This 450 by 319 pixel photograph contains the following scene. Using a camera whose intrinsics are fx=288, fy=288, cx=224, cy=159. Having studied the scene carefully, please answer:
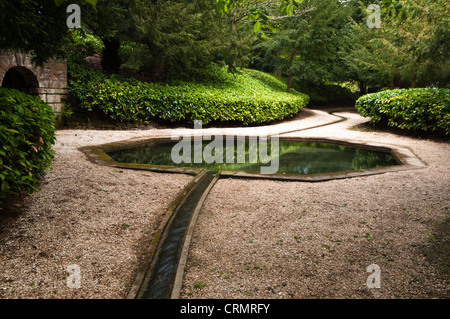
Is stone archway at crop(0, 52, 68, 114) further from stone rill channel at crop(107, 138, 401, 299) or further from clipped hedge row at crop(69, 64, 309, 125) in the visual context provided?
stone rill channel at crop(107, 138, 401, 299)

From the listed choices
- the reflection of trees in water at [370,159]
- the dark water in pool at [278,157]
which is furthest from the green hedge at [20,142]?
the reflection of trees in water at [370,159]

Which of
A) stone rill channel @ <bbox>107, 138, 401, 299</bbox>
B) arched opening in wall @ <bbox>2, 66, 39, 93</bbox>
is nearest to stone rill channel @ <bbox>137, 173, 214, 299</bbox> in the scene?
stone rill channel @ <bbox>107, 138, 401, 299</bbox>

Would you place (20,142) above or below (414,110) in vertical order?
below

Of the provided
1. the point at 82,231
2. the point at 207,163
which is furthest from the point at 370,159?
Result: the point at 82,231

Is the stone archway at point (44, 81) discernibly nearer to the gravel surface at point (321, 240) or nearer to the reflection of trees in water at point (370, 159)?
the gravel surface at point (321, 240)

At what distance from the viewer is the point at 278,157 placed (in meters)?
7.15

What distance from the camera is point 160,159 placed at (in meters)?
6.61

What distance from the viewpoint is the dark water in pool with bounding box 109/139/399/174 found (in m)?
6.26

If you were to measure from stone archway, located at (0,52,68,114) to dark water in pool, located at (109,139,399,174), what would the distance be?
3.40 meters

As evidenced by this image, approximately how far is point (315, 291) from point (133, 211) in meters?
2.29

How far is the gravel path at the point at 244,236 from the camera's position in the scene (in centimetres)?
223

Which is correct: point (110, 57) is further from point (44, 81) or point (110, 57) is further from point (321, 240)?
point (321, 240)

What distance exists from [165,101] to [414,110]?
8216 mm
